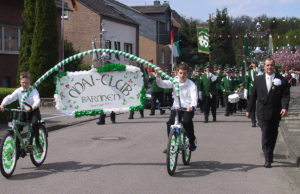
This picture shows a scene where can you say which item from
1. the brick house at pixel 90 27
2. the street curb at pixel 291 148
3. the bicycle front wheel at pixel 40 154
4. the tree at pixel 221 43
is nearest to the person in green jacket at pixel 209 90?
the street curb at pixel 291 148

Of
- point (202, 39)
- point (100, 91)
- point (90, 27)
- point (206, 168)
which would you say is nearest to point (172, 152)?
point (206, 168)

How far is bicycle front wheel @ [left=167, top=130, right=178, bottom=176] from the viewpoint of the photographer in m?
6.84

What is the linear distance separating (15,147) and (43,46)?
15.2 metres

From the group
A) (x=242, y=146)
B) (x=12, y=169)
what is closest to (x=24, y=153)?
(x=12, y=169)

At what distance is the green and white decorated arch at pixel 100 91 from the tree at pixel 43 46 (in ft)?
46.6

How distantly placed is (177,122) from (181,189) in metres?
1.45

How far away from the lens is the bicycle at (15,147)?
6.88 metres

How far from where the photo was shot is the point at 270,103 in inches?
310

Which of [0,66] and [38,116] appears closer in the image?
[38,116]

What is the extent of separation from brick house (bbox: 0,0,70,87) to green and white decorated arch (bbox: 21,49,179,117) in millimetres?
15921

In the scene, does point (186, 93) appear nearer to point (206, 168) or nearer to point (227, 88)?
point (206, 168)

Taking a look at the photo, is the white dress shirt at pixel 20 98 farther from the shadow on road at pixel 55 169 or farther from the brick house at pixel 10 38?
the brick house at pixel 10 38

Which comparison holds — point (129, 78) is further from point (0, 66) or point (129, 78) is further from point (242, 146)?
point (0, 66)

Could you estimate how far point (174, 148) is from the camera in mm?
7137
